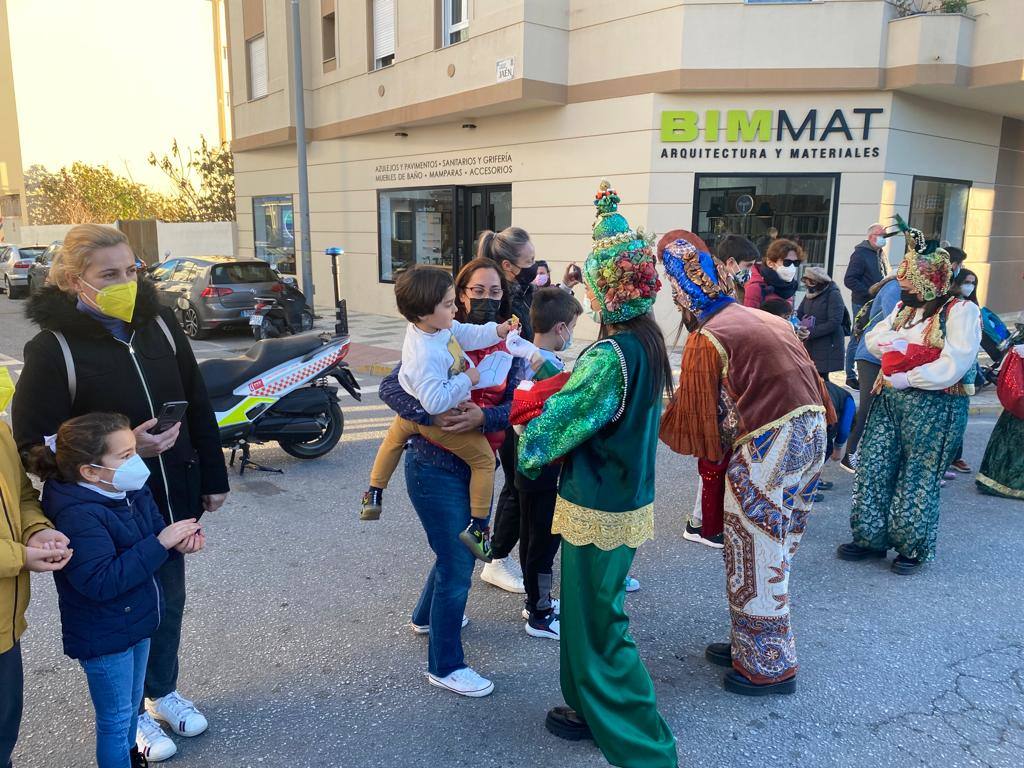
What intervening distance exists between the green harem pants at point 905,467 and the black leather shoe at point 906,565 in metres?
0.03

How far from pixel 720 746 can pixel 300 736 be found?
160cm

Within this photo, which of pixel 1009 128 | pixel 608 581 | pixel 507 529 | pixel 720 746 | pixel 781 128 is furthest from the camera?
pixel 1009 128

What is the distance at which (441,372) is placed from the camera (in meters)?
2.98

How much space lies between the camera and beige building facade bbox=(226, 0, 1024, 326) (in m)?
10.8

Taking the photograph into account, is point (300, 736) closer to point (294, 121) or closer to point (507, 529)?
point (507, 529)

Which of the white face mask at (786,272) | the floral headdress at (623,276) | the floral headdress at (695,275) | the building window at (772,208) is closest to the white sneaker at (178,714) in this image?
the floral headdress at (623,276)

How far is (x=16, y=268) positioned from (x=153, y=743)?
2468 centimetres

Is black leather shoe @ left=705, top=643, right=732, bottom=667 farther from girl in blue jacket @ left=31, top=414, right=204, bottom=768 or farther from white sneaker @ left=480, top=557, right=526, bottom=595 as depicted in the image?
girl in blue jacket @ left=31, top=414, right=204, bottom=768

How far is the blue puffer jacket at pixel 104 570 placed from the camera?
220cm

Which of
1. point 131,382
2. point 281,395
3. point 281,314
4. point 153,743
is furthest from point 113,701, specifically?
point 281,314

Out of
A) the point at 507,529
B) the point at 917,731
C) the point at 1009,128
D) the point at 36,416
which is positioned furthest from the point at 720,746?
the point at 1009,128

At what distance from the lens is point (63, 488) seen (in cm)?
223

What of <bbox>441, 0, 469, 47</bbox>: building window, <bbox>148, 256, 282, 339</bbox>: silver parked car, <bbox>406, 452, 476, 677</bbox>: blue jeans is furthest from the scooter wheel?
<bbox>441, 0, 469, 47</bbox>: building window

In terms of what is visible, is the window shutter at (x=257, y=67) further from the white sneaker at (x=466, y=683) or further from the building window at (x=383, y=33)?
the white sneaker at (x=466, y=683)
